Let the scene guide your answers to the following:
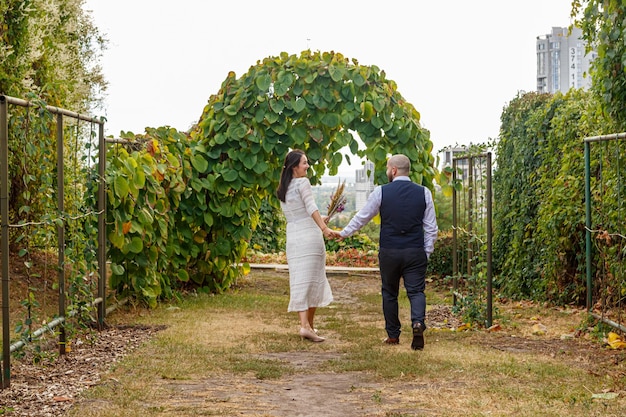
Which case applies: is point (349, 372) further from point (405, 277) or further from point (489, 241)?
point (489, 241)

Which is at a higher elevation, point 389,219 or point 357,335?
point 389,219

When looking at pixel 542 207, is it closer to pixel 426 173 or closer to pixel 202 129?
pixel 426 173

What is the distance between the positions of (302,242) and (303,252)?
0.30ft

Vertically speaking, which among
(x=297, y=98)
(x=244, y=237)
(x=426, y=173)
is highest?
(x=297, y=98)

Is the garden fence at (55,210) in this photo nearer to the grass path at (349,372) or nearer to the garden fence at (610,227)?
the grass path at (349,372)

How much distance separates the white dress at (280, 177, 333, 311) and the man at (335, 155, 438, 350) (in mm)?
591

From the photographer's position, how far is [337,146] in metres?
10.5

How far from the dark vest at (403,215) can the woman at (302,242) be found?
70 centimetres

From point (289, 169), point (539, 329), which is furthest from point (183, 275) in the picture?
point (539, 329)


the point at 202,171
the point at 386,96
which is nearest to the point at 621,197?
the point at 386,96

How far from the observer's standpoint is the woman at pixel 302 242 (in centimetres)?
761

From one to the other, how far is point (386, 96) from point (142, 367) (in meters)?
5.24

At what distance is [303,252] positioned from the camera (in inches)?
302

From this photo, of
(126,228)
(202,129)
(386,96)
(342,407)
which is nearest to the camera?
(342,407)
